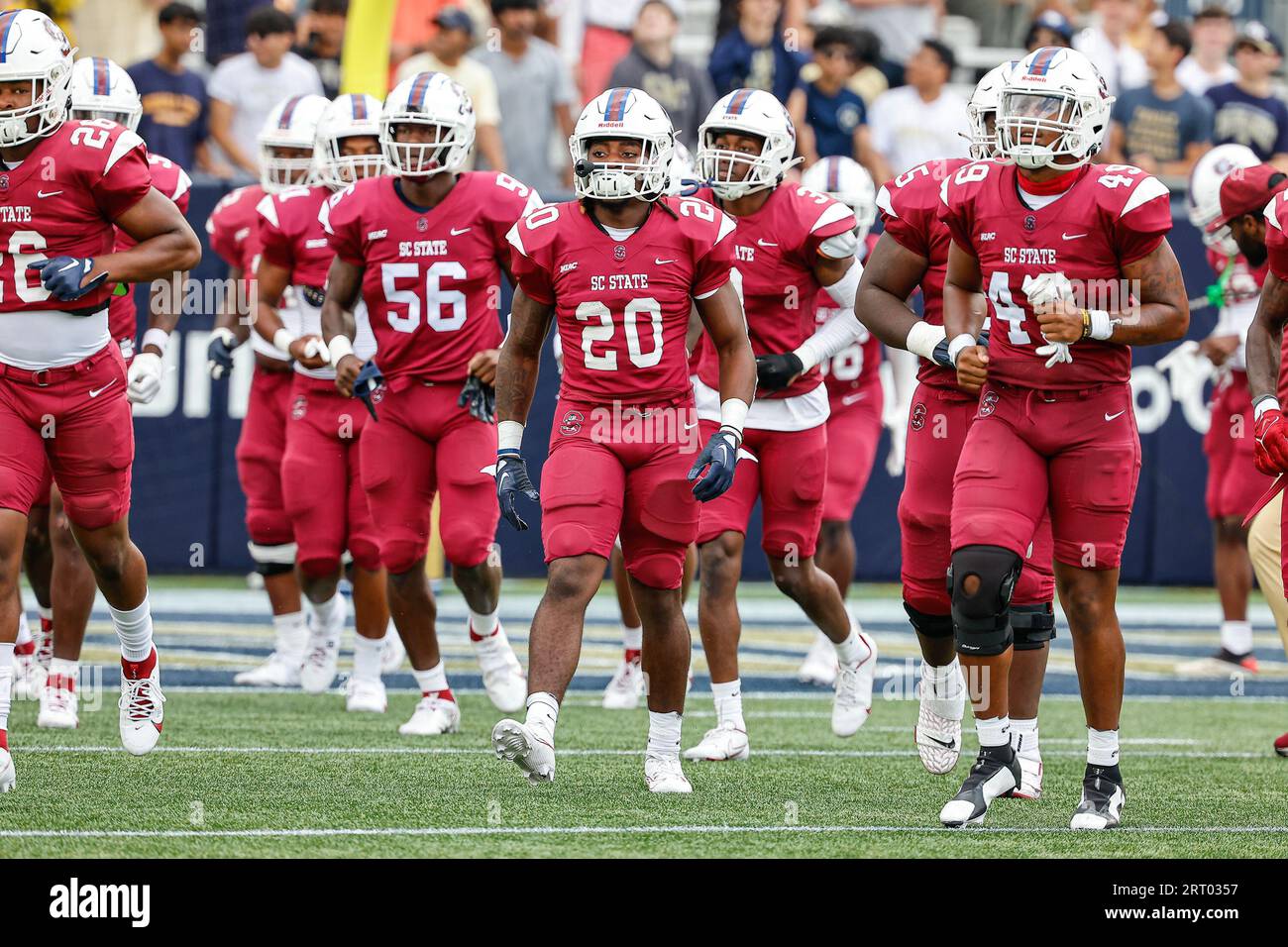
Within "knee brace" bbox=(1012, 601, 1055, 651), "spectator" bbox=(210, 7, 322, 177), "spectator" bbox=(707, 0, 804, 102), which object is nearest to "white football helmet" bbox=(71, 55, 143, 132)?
"knee brace" bbox=(1012, 601, 1055, 651)

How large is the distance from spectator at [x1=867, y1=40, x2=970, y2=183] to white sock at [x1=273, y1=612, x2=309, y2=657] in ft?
16.7

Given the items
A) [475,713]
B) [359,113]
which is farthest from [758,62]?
[475,713]

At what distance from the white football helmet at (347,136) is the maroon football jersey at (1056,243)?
104 inches

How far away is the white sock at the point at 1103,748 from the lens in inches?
204

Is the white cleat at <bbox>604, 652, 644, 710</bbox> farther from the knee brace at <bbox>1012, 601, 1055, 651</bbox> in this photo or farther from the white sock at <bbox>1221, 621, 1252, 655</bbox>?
the white sock at <bbox>1221, 621, 1252, 655</bbox>

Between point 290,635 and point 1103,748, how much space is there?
375 centimetres

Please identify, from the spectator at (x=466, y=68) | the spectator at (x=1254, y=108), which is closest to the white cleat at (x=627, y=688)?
the spectator at (x=466, y=68)

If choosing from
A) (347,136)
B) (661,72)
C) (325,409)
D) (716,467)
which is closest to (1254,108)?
(661,72)

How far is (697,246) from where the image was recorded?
5.43 meters

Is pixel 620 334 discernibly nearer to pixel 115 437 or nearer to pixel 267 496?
Result: pixel 115 437

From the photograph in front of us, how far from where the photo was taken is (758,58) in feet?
38.9

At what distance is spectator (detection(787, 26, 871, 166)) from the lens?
11.5 metres

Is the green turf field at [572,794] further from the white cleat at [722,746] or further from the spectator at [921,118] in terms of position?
the spectator at [921,118]
